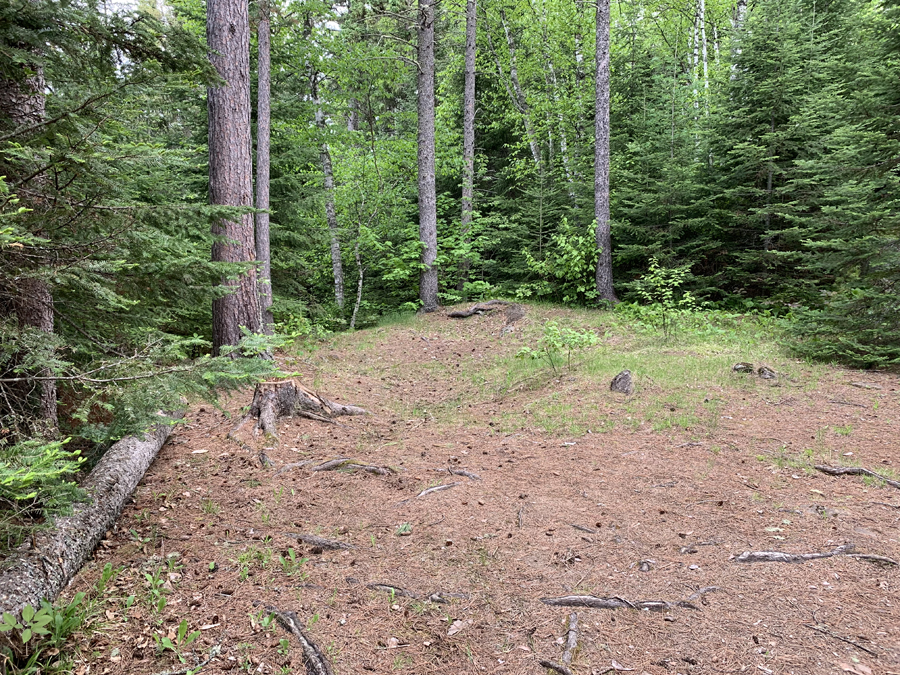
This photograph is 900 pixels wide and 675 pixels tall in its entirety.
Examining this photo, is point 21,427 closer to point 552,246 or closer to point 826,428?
point 826,428

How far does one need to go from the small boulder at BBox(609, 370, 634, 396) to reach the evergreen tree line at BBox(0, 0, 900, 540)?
141 inches

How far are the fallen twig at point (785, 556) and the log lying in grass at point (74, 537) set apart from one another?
390 centimetres

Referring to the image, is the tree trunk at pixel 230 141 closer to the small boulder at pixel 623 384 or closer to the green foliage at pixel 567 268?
the small boulder at pixel 623 384

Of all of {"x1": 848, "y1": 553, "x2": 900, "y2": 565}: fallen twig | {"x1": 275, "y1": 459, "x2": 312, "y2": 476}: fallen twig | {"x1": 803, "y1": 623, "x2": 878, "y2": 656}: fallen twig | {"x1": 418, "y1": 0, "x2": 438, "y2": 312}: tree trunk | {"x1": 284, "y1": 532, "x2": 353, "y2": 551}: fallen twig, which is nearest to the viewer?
{"x1": 803, "y1": 623, "x2": 878, "y2": 656}: fallen twig

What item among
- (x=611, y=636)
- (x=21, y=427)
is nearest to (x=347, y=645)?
(x=611, y=636)

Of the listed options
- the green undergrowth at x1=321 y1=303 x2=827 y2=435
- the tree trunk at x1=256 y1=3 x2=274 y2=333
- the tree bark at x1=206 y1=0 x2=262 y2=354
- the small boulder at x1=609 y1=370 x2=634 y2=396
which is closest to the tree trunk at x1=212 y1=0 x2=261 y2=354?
the tree bark at x1=206 y1=0 x2=262 y2=354

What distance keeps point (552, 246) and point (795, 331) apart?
7.54 m

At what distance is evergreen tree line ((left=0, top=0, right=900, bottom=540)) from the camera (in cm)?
Result: 318

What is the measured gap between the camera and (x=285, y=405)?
6.15 metres

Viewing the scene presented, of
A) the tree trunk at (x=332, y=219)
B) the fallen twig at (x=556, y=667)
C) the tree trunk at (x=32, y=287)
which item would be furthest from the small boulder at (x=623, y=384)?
the tree trunk at (x=332, y=219)

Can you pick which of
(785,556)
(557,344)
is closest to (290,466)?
(785,556)

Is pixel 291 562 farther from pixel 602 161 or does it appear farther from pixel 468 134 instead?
pixel 468 134

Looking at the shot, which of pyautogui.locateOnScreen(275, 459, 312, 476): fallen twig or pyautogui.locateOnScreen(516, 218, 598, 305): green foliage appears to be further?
pyautogui.locateOnScreen(516, 218, 598, 305): green foliage

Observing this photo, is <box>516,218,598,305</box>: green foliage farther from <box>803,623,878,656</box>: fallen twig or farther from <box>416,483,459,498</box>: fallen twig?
<box>803,623,878,656</box>: fallen twig
